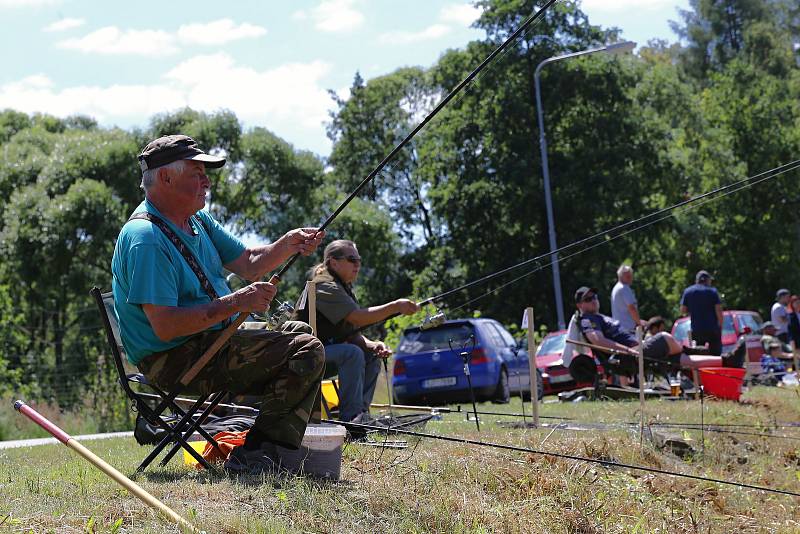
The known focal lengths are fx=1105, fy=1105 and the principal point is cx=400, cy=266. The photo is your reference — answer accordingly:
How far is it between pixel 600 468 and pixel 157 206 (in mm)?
3542

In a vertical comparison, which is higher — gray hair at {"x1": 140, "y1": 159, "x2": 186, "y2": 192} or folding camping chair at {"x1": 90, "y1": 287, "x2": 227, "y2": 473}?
gray hair at {"x1": 140, "y1": 159, "x2": 186, "y2": 192}

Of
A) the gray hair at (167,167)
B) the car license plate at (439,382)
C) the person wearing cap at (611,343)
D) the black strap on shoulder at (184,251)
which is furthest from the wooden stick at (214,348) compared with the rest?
the car license plate at (439,382)

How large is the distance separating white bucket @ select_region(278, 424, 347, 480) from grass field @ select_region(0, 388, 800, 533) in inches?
4.1

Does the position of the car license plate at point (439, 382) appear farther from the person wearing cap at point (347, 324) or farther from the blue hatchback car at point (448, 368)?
the person wearing cap at point (347, 324)

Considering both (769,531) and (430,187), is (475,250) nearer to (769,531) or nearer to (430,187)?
(430,187)

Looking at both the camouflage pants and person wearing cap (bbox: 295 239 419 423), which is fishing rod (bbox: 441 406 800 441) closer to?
person wearing cap (bbox: 295 239 419 423)

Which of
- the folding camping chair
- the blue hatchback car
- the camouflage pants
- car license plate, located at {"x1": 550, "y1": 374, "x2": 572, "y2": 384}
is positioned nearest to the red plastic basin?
the blue hatchback car

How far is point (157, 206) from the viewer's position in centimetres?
541

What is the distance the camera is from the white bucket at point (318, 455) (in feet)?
18.1

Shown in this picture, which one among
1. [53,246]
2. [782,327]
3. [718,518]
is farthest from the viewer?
[53,246]

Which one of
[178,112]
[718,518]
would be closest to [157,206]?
[718,518]

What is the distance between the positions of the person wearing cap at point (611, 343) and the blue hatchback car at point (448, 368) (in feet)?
8.62

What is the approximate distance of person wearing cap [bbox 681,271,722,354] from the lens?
15.4 m

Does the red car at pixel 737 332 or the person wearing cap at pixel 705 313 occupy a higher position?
the person wearing cap at pixel 705 313
